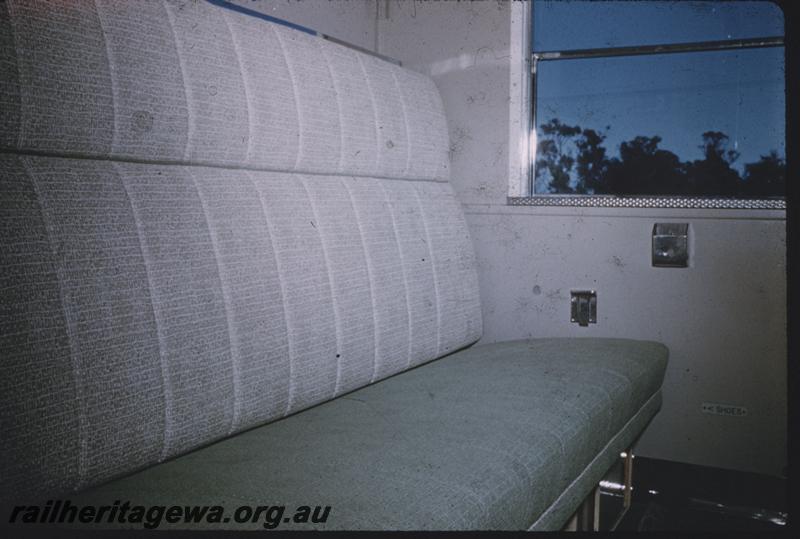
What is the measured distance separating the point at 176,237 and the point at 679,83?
2.03 m

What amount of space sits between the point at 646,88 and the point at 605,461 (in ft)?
6.17

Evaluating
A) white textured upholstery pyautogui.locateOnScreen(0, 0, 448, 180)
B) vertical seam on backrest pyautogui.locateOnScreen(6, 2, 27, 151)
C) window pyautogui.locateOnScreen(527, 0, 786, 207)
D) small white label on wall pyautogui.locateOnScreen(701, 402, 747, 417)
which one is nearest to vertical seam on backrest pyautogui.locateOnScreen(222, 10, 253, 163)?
white textured upholstery pyautogui.locateOnScreen(0, 0, 448, 180)

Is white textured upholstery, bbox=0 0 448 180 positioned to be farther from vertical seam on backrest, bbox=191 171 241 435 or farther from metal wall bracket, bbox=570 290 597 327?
metal wall bracket, bbox=570 290 597 327

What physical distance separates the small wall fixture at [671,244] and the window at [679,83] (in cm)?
11

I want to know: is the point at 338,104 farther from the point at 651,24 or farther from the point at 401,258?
A: the point at 651,24

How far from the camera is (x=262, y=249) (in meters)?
1.51

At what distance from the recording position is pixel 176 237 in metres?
1.30

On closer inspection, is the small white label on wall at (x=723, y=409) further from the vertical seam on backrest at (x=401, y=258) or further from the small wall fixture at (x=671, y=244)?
the vertical seam on backrest at (x=401, y=258)

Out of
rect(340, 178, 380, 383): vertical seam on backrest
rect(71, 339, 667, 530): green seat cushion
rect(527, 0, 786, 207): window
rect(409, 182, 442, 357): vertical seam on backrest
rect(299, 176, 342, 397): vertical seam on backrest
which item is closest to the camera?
rect(71, 339, 667, 530): green seat cushion

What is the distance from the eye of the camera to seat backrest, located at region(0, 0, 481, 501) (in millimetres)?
1069

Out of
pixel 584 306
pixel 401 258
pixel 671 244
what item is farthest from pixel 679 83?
pixel 401 258

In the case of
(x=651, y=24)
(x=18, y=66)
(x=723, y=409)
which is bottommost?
(x=723, y=409)

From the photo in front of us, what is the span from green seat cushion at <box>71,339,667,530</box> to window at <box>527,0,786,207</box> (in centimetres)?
91

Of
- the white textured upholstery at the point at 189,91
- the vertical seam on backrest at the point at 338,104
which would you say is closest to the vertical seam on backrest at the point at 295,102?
the white textured upholstery at the point at 189,91
